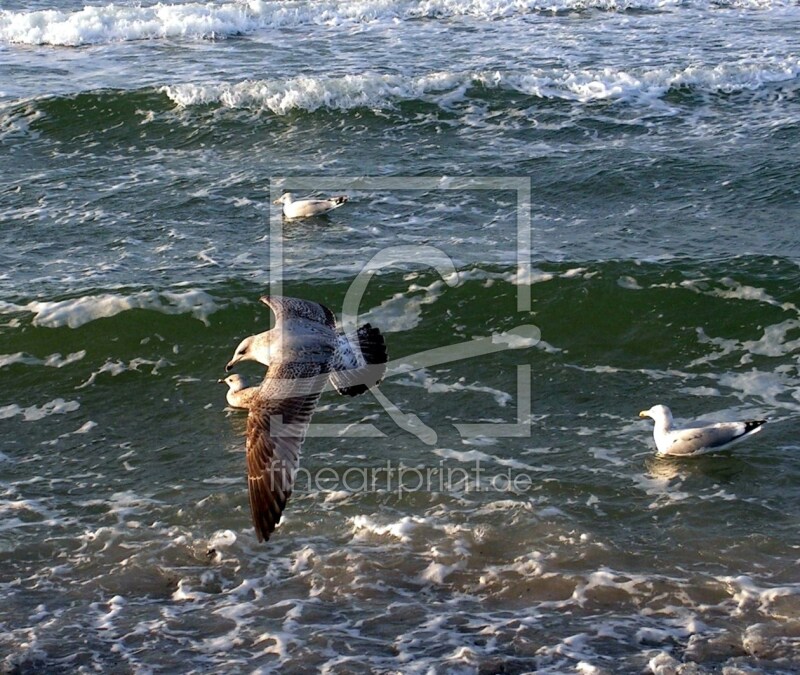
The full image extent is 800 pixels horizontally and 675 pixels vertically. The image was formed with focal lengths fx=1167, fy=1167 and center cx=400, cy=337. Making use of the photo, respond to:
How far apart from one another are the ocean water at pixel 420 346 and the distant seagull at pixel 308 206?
121 millimetres

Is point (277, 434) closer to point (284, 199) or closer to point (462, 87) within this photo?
point (284, 199)

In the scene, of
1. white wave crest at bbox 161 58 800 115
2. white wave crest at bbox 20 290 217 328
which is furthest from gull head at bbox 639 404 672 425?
white wave crest at bbox 161 58 800 115

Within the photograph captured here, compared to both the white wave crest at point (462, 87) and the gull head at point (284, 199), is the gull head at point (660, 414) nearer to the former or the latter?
the gull head at point (284, 199)

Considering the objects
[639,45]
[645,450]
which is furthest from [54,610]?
[639,45]

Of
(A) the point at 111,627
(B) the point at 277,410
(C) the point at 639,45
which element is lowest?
(A) the point at 111,627

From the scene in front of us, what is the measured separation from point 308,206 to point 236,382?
10.9ft

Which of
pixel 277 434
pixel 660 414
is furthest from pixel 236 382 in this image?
pixel 660 414

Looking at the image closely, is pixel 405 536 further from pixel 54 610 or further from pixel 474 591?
pixel 54 610

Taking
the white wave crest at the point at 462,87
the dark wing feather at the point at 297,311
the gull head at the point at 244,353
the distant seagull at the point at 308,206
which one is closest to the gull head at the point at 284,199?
the distant seagull at the point at 308,206

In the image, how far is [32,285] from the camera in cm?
1014

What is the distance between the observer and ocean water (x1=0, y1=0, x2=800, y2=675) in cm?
593

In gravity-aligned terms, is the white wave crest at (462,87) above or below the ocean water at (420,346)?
above

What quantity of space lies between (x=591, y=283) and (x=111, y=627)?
5437 millimetres

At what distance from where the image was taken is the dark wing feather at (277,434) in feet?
20.3
